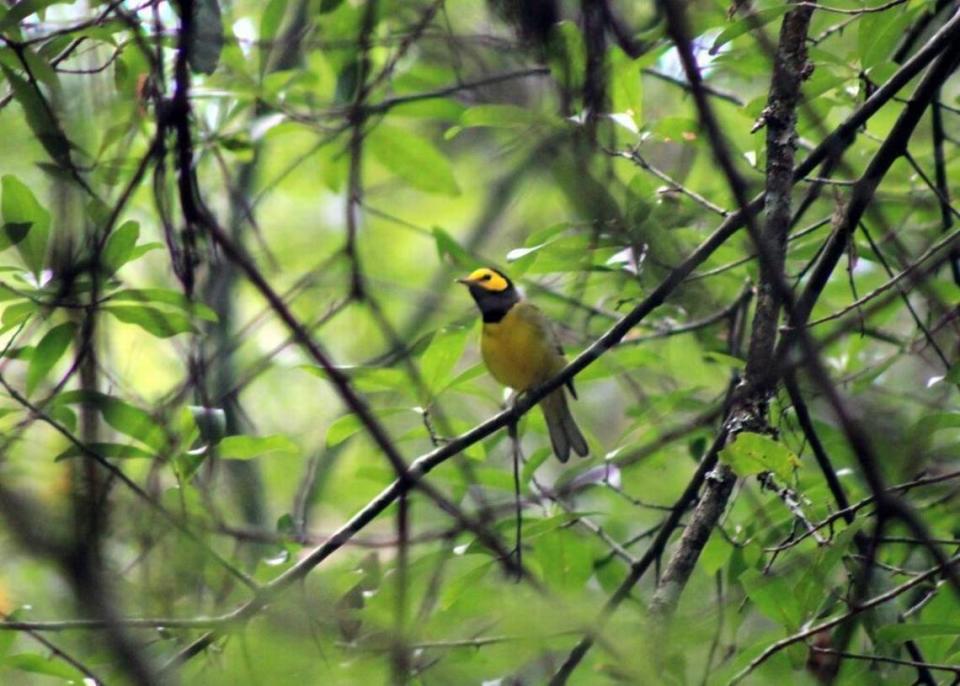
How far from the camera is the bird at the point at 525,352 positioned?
4859 mm

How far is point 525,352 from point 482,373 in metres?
0.98

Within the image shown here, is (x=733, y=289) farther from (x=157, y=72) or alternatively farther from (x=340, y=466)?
(x=340, y=466)

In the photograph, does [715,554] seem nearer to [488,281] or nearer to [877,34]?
[877,34]

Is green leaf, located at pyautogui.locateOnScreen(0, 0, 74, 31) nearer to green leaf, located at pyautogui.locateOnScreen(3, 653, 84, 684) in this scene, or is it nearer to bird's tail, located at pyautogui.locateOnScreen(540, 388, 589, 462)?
green leaf, located at pyautogui.locateOnScreen(3, 653, 84, 684)

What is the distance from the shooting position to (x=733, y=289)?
4.39 metres

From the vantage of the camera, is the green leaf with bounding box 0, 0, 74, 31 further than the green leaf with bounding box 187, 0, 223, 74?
No

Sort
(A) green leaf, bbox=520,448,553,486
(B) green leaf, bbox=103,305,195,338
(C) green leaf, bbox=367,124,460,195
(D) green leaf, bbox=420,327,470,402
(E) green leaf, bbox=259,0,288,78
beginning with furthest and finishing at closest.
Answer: (C) green leaf, bbox=367,124,460,195 < (E) green leaf, bbox=259,0,288,78 < (A) green leaf, bbox=520,448,553,486 < (D) green leaf, bbox=420,327,470,402 < (B) green leaf, bbox=103,305,195,338

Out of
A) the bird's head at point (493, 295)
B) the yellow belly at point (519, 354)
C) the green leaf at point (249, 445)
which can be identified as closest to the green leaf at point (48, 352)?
the green leaf at point (249, 445)

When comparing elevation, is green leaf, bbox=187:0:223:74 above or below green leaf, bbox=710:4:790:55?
above

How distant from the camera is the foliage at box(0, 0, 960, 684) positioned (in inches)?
70.3

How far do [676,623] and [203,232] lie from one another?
4.11ft

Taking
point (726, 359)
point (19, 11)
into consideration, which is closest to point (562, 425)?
point (726, 359)

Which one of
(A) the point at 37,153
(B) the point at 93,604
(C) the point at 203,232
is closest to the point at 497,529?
(C) the point at 203,232

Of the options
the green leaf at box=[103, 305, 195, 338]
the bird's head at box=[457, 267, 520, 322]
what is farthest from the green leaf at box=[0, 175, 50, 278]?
the bird's head at box=[457, 267, 520, 322]
